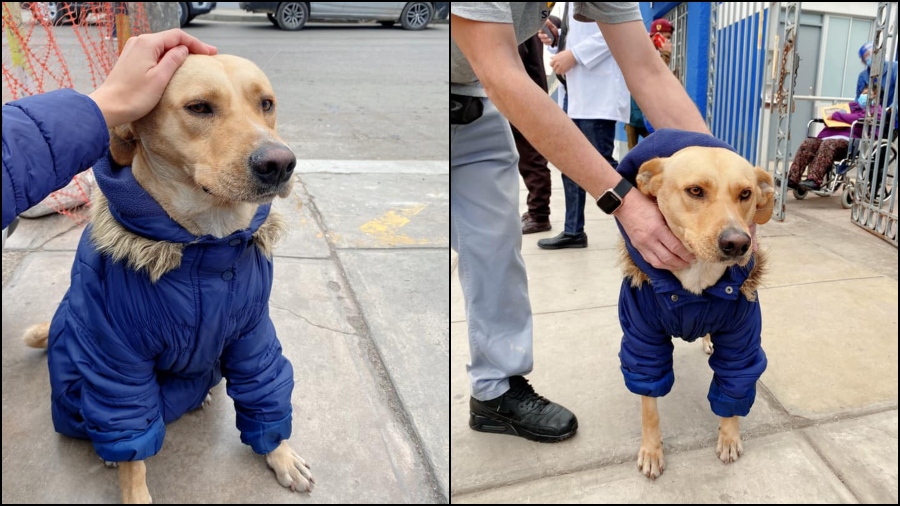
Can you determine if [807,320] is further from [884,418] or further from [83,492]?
[83,492]

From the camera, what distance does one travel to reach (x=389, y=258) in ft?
13.6

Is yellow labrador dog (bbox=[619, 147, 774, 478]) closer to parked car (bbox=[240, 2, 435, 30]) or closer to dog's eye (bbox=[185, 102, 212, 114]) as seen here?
dog's eye (bbox=[185, 102, 212, 114])

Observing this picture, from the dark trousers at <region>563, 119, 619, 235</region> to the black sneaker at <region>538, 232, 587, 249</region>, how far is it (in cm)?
3

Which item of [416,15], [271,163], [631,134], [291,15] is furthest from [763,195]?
[416,15]

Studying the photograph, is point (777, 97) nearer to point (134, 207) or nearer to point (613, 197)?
point (613, 197)

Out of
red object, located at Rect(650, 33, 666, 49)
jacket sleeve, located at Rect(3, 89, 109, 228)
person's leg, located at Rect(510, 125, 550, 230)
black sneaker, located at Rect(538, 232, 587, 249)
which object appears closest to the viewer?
jacket sleeve, located at Rect(3, 89, 109, 228)

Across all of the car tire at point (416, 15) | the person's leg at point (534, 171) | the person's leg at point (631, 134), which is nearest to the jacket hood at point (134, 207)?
the person's leg at point (534, 171)

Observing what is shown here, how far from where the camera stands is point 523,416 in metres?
2.67

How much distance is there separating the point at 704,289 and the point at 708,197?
1.06 feet

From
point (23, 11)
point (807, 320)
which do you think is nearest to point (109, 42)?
point (23, 11)

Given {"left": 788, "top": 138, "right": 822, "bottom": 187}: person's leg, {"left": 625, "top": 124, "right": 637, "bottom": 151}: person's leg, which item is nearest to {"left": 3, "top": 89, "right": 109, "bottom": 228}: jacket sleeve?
{"left": 625, "top": 124, "right": 637, "bottom": 151}: person's leg

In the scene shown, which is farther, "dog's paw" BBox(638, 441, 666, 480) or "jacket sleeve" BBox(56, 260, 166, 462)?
"dog's paw" BBox(638, 441, 666, 480)

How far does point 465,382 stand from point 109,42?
3.29 m

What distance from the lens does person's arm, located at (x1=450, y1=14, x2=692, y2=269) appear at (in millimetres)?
2113
